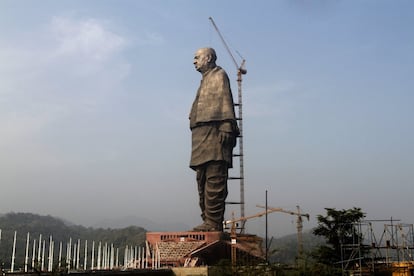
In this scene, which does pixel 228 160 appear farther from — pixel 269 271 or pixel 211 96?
pixel 269 271

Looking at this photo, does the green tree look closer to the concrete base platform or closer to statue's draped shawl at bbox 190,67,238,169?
the concrete base platform

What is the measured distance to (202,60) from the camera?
55.1 metres

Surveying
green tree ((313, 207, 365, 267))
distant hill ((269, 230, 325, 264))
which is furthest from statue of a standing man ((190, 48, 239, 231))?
green tree ((313, 207, 365, 267))

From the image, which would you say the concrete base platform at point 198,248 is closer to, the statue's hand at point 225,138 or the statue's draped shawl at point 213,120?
the statue's draped shawl at point 213,120

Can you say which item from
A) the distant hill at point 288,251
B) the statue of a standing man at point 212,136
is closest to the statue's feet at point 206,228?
the statue of a standing man at point 212,136

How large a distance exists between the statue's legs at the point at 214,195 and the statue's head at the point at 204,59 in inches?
416

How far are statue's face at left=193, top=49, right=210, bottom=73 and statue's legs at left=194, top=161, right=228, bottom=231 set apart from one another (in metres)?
10.5

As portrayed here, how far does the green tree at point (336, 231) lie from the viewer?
35.4 m

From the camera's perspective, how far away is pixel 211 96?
54.1m

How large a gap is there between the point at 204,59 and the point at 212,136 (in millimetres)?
8510

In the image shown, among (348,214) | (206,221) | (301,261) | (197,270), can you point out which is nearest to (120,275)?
(197,270)

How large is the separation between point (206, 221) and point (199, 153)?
23.3ft

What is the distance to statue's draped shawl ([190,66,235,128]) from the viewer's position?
53375mm

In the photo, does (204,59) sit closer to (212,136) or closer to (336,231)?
(212,136)
